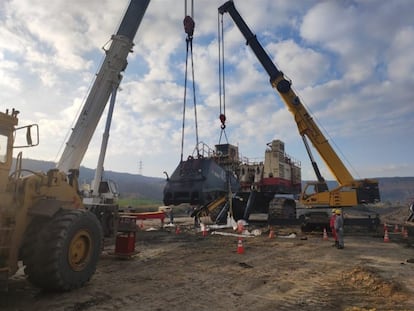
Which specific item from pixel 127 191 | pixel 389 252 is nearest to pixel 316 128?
pixel 389 252

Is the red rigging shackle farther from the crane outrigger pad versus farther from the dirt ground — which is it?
the dirt ground

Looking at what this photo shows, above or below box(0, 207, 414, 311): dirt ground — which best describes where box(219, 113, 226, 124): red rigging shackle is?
above

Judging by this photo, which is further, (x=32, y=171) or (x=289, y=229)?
(x=289, y=229)

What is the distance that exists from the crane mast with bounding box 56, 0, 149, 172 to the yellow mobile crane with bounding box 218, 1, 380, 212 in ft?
27.2

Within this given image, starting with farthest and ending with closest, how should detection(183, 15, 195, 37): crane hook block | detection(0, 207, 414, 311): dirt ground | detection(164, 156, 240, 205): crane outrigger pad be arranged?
1. detection(164, 156, 240, 205): crane outrigger pad
2. detection(183, 15, 195, 37): crane hook block
3. detection(0, 207, 414, 311): dirt ground

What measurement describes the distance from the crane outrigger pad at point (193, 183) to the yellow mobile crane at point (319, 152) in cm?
497

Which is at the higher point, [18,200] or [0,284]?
[18,200]

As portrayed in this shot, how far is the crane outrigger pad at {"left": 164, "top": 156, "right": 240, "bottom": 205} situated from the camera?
54.9ft

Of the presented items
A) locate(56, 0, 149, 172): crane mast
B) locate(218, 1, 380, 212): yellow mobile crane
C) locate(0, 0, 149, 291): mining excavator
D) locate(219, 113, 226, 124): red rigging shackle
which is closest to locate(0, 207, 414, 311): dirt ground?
locate(0, 0, 149, 291): mining excavator

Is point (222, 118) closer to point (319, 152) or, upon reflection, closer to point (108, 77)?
point (319, 152)

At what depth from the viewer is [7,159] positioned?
6.61 meters

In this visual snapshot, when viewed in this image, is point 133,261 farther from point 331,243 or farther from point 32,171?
point 331,243

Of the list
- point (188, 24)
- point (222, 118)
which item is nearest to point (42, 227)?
point (188, 24)

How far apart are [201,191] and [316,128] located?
6.89 m
